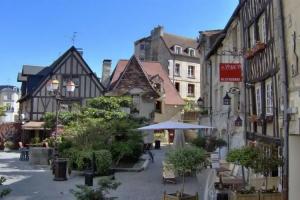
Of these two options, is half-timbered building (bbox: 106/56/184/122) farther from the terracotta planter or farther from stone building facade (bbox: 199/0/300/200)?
the terracotta planter

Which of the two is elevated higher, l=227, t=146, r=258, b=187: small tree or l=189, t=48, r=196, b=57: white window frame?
l=189, t=48, r=196, b=57: white window frame

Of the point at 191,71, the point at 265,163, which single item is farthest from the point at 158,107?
the point at 265,163

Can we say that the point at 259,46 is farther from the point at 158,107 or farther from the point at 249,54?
the point at 158,107

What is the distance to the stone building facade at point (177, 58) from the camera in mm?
45469

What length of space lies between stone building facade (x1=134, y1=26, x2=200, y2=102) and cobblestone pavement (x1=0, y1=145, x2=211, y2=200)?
28.1 meters

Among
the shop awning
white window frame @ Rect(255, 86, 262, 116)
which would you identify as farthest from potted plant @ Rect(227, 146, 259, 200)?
the shop awning

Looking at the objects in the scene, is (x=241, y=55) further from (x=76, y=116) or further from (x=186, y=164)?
(x=76, y=116)

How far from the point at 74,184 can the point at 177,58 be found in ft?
110

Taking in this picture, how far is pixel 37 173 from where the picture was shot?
16969 mm

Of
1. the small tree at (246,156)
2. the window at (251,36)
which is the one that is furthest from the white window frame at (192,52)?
the small tree at (246,156)

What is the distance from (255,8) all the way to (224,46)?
5696 millimetres

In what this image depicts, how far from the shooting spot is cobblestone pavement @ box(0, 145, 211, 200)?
11.5 meters

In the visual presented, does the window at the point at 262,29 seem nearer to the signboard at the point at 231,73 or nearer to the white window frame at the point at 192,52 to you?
the signboard at the point at 231,73

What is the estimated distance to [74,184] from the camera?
1370cm
